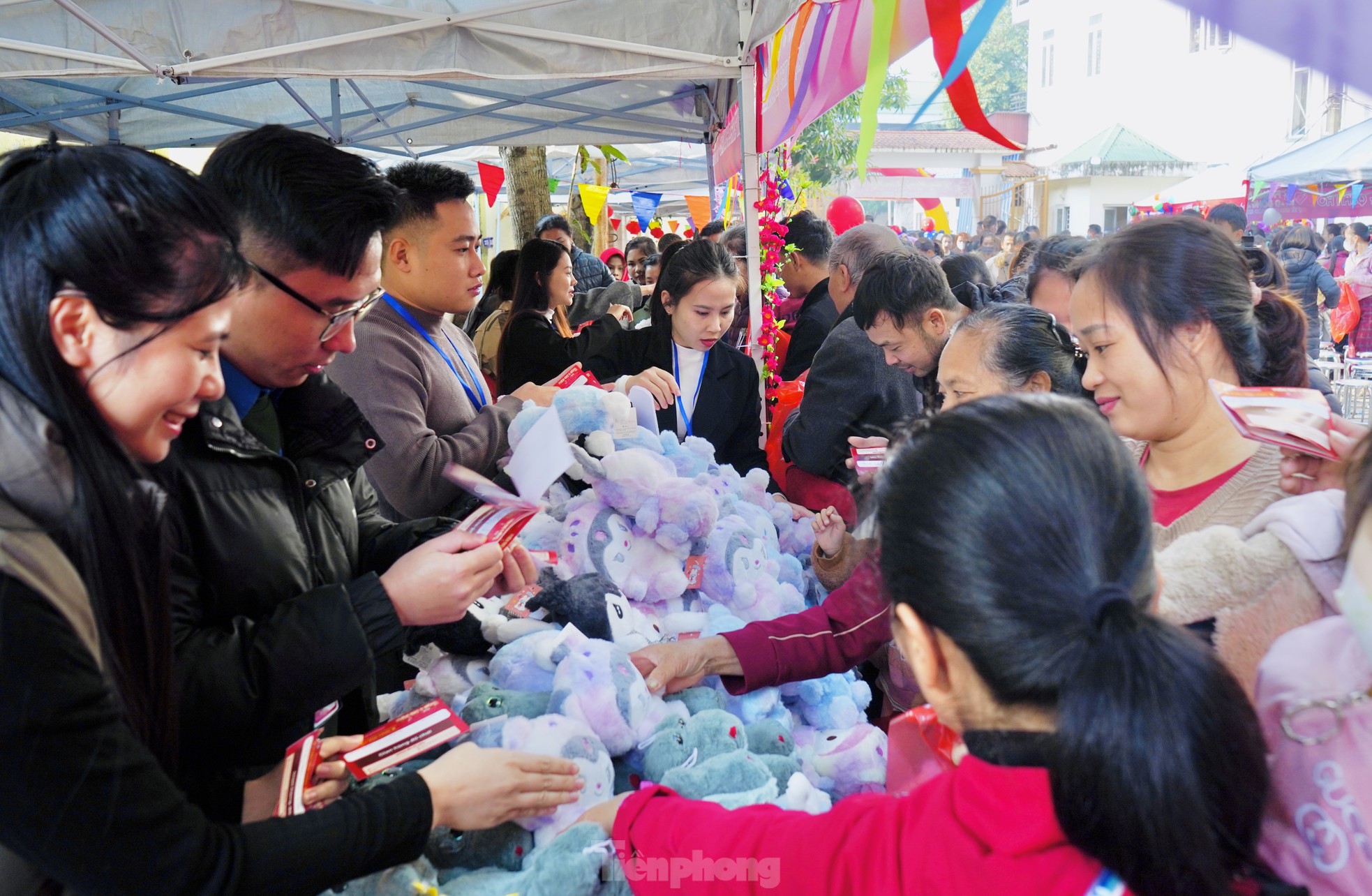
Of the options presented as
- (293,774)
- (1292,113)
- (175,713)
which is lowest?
(293,774)

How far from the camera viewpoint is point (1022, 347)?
2.19 meters

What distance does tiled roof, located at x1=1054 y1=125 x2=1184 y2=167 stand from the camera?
1678cm

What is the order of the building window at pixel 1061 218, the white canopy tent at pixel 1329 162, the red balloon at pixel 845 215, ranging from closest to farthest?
the red balloon at pixel 845 215 < the white canopy tent at pixel 1329 162 < the building window at pixel 1061 218

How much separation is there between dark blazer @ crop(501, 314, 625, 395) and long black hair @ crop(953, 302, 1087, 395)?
2011 millimetres

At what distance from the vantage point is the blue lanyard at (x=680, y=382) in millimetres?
3590

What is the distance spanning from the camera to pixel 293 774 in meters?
1.37

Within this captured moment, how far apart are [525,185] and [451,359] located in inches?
261

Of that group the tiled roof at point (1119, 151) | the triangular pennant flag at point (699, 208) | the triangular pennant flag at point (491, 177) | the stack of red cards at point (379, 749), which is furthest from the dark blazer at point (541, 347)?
the tiled roof at point (1119, 151)

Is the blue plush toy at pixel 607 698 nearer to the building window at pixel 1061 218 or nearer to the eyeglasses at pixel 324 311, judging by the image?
the eyeglasses at pixel 324 311

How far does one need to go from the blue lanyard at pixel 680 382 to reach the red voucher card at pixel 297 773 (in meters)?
2.29

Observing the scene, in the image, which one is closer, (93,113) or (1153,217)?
(1153,217)

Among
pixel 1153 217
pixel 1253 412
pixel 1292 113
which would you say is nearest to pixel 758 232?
pixel 1153 217

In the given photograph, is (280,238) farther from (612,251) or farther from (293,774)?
(612,251)

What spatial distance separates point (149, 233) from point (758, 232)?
3574mm
